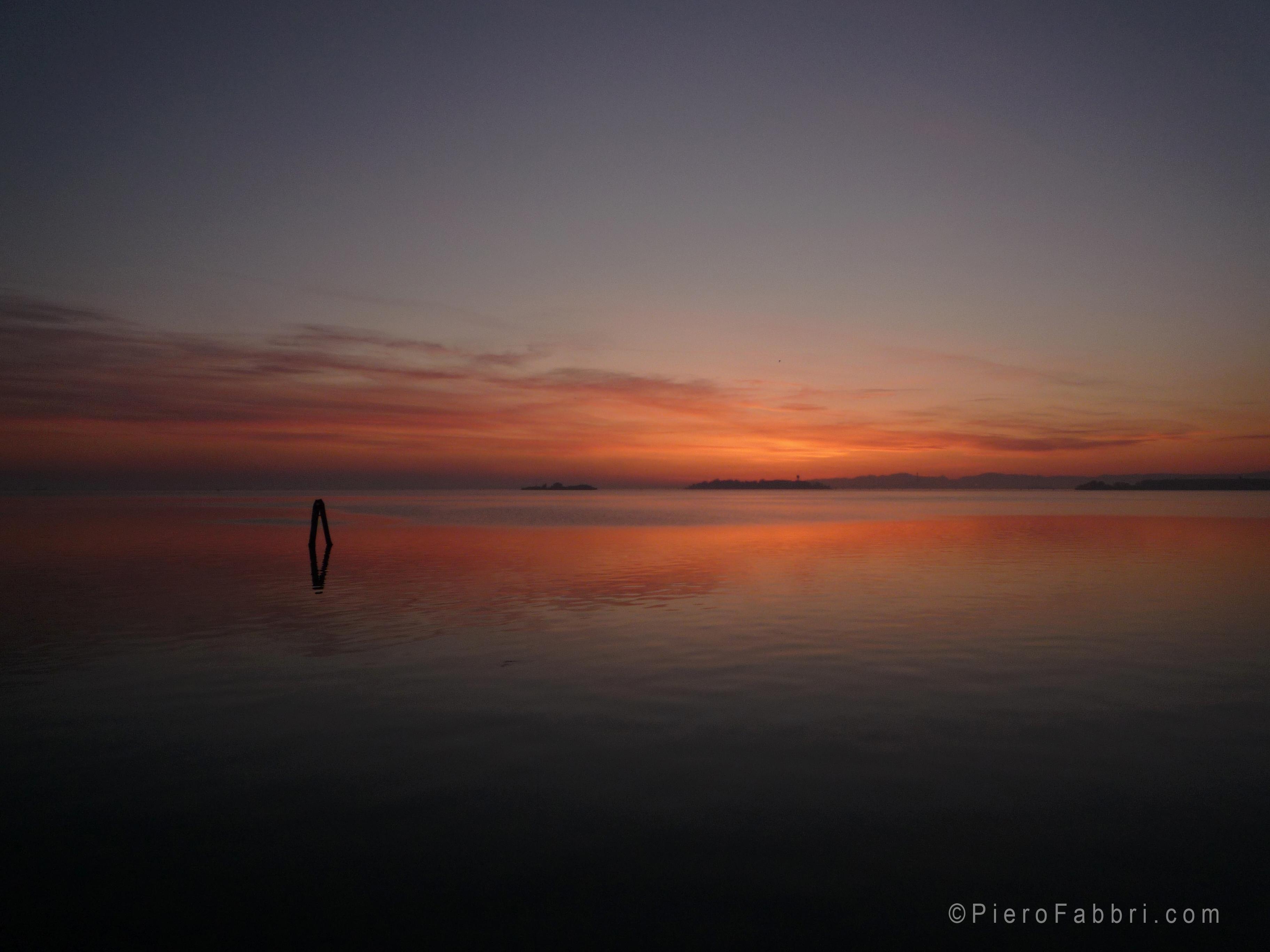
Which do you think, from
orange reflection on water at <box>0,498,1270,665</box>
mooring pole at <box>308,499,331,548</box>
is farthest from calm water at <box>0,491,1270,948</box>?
mooring pole at <box>308,499,331,548</box>

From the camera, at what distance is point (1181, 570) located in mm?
32062

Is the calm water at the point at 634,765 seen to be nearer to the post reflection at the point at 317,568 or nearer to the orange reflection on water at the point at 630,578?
the orange reflection on water at the point at 630,578

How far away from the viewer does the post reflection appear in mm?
28406

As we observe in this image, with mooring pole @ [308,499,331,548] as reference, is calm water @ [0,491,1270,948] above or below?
below

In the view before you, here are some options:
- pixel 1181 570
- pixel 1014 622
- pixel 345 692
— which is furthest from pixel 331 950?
pixel 1181 570

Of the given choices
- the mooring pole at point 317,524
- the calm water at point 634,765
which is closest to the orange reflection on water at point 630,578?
the calm water at point 634,765

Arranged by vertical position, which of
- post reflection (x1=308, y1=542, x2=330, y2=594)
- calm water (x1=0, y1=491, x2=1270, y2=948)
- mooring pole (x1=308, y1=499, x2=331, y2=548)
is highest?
mooring pole (x1=308, y1=499, x2=331, y2=548)

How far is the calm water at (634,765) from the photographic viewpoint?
6.95 m

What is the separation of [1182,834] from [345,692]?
40.9ft

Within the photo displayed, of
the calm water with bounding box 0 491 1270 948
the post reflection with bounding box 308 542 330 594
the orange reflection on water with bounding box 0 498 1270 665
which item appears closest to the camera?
the calm water with bounding box 0 491 1270 948

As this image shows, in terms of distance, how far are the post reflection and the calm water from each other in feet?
10.9

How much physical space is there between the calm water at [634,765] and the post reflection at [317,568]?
3.31m

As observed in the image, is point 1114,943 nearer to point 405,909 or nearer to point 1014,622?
point 405,909

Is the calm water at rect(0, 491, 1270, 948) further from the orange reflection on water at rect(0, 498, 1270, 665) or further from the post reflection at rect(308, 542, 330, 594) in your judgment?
the post reflection at rect(308, 542, 330, 594)
